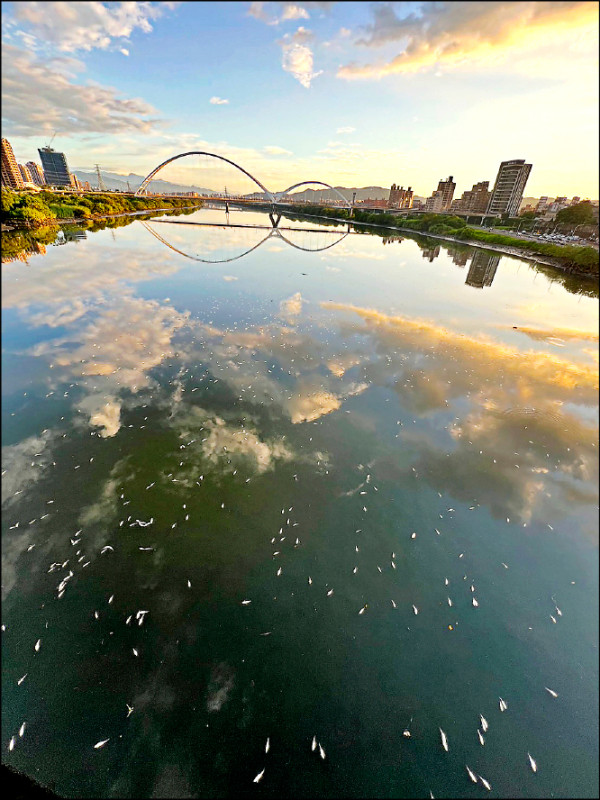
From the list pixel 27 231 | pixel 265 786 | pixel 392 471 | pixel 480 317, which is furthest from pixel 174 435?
pixel 27 231

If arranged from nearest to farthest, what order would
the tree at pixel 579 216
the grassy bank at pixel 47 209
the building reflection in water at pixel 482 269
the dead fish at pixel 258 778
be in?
1. the dead fish at pixel 258 778
2. the building reflection in water at pixel 482 269
3. the grassy bank at pixel 47 209
4. the tree at pixel 579 216

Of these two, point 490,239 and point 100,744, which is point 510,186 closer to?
point 490,239

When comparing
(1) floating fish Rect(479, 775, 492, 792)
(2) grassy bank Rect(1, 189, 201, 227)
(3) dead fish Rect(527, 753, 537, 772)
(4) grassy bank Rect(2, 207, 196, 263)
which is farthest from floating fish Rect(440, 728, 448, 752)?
(2) grassy bank Rect(1, 189, 201, 227)

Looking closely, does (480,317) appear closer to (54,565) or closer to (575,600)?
(575,600)

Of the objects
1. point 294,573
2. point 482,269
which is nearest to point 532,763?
point 294,573

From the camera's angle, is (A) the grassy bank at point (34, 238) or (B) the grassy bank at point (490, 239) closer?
(A) the grassy bank at point (34, 238)

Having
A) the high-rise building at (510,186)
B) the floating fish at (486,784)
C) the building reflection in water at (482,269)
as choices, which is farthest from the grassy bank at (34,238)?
the high-rise building at (510,186)

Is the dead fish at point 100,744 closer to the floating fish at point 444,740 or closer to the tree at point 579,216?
the floating fish at point 444,740
